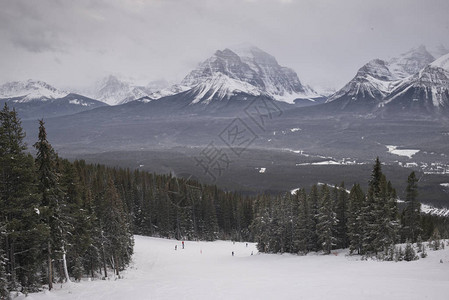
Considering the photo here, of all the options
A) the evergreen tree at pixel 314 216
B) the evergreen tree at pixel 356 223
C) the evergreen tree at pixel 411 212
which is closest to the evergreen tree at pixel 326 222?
the evergreen tree at pixel 314 216

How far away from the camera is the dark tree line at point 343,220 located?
3384cm

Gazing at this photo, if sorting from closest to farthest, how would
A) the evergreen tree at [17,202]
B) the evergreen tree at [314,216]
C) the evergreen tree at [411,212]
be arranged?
the evergreen tree at [17,202] → the evergreen tree at [314,216] → the evergreen tree at [411,212]

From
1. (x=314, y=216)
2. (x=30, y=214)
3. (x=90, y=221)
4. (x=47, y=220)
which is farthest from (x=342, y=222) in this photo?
(x=30, y=214)

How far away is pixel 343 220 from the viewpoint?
44.5m

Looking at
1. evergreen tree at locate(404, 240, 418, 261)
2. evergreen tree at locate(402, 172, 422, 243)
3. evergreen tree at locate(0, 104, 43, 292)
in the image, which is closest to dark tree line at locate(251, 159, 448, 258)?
evergreen tree at locate(402, 172, 422, 243)

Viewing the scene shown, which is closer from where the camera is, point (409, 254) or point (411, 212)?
point (409, 254)

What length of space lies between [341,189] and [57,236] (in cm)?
3751

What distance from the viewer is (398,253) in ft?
87.2

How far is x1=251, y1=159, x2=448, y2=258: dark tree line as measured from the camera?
111ft

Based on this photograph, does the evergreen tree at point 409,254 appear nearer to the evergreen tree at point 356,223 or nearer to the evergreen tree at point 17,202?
the evergreen tree at point 356,223

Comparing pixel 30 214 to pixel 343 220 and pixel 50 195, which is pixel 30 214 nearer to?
pixel 50 195

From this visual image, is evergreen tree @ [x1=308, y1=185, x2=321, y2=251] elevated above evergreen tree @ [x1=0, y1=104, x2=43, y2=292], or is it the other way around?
evergreen tree @ [x1=0, y1=104, x2=43, y2=292]

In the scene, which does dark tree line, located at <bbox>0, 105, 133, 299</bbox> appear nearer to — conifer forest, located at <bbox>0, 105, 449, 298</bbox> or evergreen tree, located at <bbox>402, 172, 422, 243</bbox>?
conifer forest, located at <bbox>0, 105, 449, 298</bbox>

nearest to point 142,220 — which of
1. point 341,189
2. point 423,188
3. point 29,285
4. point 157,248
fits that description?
point 157,248
